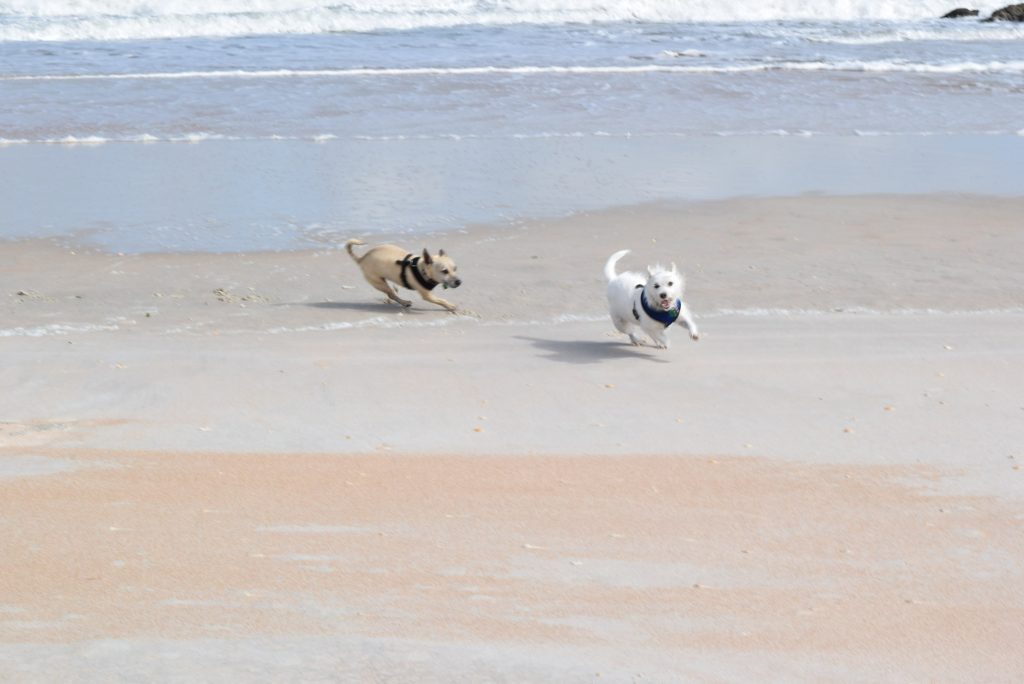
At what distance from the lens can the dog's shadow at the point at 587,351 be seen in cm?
744

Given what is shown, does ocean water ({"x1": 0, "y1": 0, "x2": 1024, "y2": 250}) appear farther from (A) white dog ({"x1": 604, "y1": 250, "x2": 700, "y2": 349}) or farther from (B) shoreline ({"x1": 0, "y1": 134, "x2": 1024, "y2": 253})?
(A) white dog ({"x1": 604, "y1": 250, "x2": 700, "y2": 349})

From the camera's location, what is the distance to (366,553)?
14.8ft

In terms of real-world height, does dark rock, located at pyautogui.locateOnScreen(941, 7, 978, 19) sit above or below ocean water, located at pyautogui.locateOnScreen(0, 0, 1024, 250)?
below

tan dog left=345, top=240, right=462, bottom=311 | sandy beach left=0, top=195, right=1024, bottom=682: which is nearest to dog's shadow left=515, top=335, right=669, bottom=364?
sandy beach left=0, top=195, right=1024, bottom=682

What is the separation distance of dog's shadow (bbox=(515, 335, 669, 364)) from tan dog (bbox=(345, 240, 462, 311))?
77cm

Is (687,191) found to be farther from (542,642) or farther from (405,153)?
(542,642)

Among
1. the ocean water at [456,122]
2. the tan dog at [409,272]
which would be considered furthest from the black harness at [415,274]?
the ocean water at [456,122]

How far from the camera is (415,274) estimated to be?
8.63 m

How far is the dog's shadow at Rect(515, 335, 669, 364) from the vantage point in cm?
744

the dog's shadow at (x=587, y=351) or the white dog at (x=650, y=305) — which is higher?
the white dog at (x=650, y=305)

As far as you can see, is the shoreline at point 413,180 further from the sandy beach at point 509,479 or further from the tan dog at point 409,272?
Answer: the tan dog at point 409,272

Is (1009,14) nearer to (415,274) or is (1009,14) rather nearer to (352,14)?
(352,14)

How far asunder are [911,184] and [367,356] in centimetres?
701

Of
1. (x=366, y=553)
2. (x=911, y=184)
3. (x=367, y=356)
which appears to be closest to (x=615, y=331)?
(x=367, y=356)
